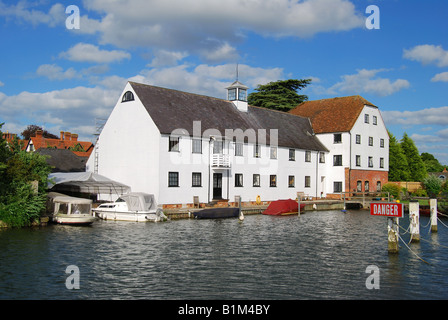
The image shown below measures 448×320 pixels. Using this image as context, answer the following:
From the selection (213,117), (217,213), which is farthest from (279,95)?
(217,213)

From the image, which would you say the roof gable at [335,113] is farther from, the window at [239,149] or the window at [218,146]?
the window at [218,146]

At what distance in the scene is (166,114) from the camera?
4194cm

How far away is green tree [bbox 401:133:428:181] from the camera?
71.2 meters

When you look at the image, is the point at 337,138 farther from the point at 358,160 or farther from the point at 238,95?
the point at 238,95

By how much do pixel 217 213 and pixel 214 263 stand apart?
1752 cm

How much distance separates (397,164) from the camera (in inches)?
2729

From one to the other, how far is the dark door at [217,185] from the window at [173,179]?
4811 mm

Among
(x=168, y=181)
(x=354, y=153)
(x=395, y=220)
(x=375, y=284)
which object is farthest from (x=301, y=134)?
(x=375, y=284)

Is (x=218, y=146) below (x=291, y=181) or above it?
above

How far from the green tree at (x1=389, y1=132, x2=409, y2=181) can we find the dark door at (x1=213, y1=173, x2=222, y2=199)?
118 feet

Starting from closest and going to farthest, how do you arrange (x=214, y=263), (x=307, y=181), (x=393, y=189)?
(x=214, y=263) < (x=307, y=181) < (x=393, y=189)

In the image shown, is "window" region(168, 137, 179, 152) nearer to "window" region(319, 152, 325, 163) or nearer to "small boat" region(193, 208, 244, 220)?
"small boat" region(193, 208, 244, 220)

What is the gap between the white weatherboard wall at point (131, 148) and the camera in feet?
130
